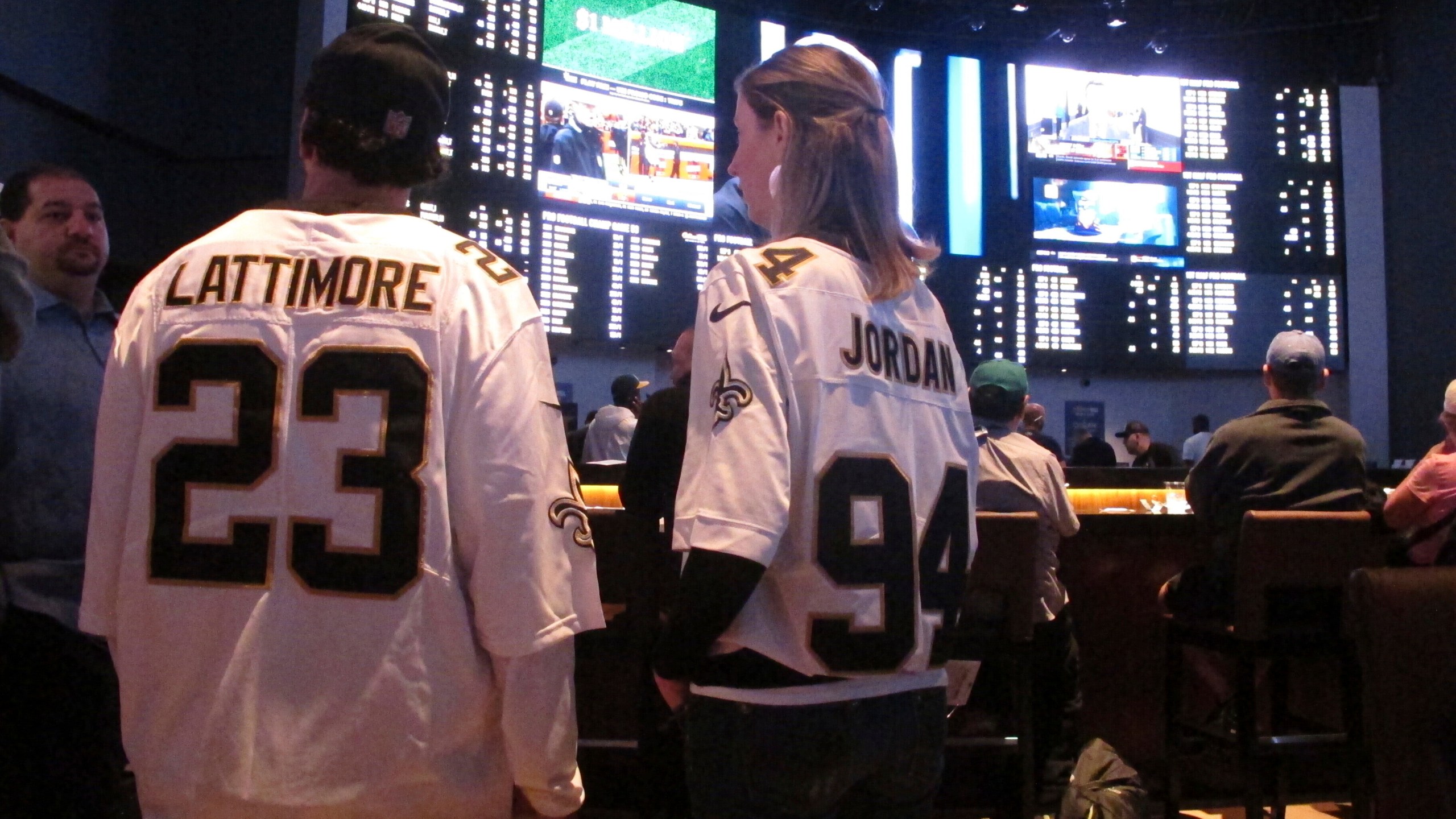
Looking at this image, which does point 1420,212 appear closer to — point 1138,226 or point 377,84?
point 1138,226

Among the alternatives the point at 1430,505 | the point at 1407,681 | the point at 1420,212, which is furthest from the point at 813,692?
the point at 1420,212

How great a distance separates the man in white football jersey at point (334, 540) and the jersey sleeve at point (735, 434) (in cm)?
15

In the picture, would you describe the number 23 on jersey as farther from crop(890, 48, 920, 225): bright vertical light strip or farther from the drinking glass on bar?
crop(890, 48, 920, 225): bright vertical light strip

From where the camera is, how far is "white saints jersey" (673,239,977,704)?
3.53ft

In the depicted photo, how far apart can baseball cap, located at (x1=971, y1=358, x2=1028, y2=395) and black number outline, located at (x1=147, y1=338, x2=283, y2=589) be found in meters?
2.46

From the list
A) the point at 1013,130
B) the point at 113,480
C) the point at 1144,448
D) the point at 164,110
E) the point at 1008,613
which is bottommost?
the point at 1008,613

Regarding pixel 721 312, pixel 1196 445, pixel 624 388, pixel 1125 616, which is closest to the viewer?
pixel 721 312

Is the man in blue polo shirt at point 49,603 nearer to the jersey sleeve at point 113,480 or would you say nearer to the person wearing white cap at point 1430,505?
the jersey sleeve at point 113,480

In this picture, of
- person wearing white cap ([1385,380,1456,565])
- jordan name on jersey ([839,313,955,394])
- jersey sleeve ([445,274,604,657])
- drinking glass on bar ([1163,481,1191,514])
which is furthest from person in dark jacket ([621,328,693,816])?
drinking glass on bar ([1163,481,1191,514])

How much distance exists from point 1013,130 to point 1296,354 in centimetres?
507

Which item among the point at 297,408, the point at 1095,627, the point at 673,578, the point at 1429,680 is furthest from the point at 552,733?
the point at 1095,627

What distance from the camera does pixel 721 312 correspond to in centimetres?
116

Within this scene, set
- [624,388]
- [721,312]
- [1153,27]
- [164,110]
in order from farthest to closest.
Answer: [1153,27] < [624,388] < [164,110] < [721,312]

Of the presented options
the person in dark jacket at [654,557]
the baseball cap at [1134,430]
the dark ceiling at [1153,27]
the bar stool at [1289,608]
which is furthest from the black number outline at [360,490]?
the baseball cap at [1134,430]
